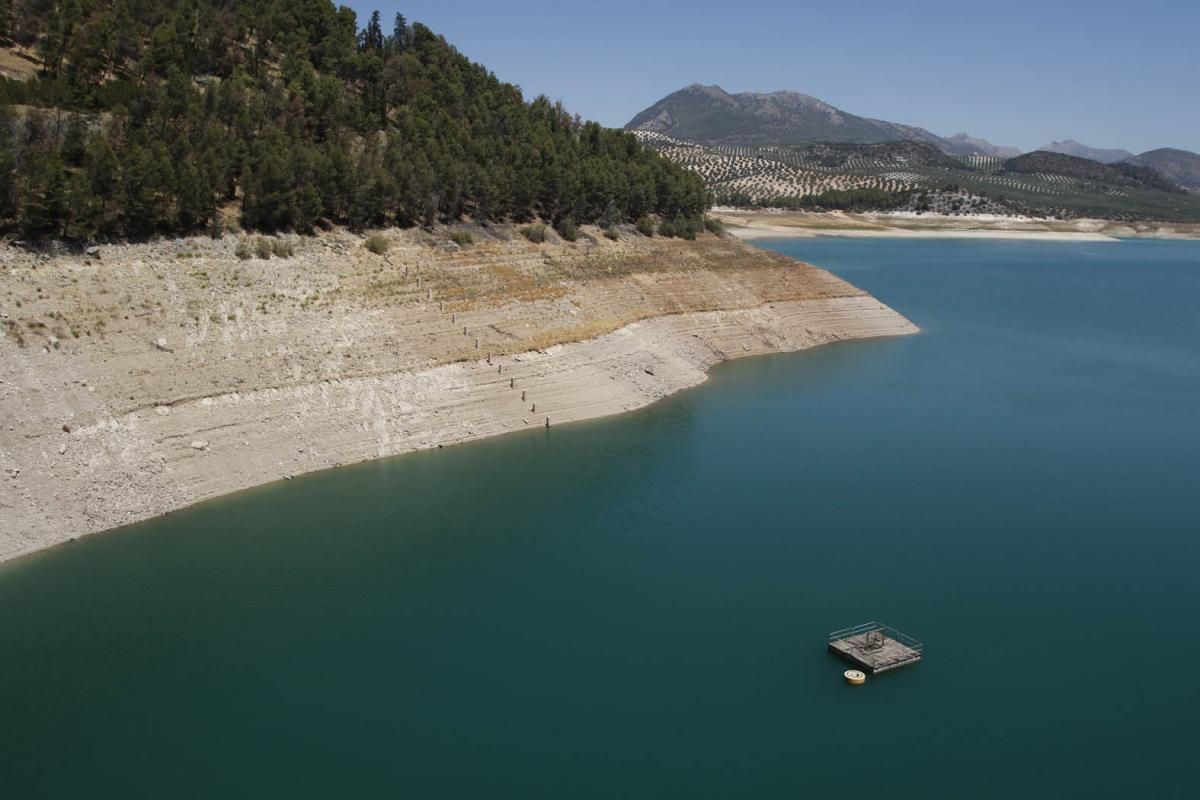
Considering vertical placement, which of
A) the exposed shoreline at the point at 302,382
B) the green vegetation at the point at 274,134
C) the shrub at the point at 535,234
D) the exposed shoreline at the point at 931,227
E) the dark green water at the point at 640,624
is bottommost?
the dark green water at the point at 640,624

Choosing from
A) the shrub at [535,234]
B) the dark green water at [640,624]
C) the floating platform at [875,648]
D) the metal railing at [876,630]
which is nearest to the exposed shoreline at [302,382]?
the dark green water at [640,624]

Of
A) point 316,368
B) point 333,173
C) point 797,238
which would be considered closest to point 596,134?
point 333,173

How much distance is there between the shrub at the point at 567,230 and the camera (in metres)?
59.1

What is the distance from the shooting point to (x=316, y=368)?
3900cm

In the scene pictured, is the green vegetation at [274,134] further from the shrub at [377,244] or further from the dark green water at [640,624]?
the dark green water at [640,624]

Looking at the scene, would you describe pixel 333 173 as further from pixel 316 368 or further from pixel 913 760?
pixel 913 760

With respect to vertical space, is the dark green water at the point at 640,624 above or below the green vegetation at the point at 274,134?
below

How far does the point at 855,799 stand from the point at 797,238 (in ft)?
445

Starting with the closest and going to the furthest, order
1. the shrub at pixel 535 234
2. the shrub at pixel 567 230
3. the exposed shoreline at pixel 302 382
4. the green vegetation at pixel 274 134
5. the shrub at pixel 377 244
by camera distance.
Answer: the exposed shoreline at pixel 302 382 < the green vegetation at pixel 274 134 < the shrub at pixel 377 244 < the shrub at pixel 535 234 < the shrub at pixel 567 230

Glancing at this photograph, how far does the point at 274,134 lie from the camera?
160ft

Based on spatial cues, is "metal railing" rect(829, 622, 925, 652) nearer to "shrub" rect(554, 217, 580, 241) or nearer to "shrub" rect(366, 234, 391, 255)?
"shrub" rect(366, 234, 391, 255)

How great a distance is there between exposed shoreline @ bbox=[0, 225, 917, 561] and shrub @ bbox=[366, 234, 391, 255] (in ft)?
2.74

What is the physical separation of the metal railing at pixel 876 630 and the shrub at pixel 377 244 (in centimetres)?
3080

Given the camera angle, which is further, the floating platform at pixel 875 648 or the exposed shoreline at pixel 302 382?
the exposed shoreline at pixel 302 382
